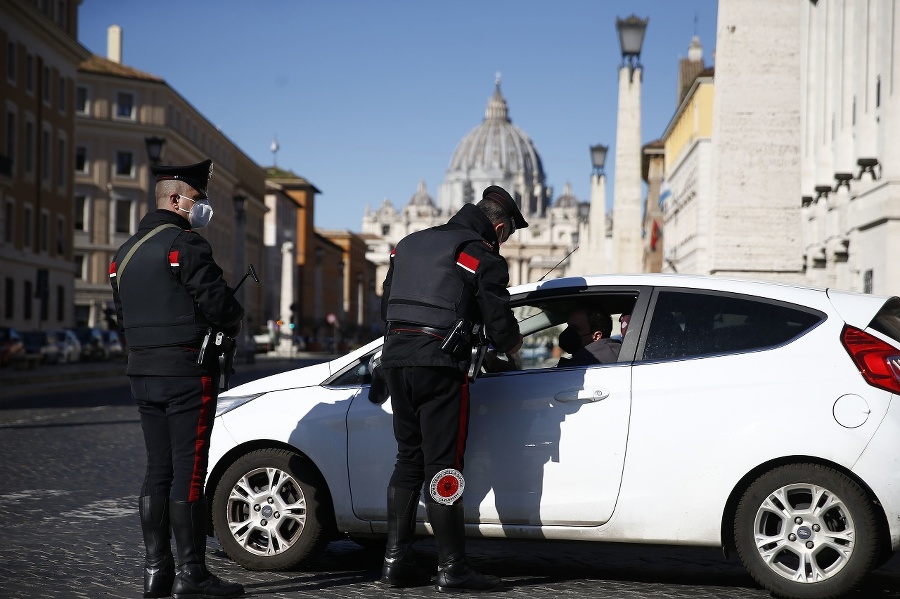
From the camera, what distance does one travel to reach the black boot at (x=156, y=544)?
6195 millimetres

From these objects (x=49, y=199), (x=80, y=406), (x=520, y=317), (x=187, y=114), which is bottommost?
(x=80, y=406)

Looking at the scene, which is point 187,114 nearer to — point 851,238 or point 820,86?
point 820,86

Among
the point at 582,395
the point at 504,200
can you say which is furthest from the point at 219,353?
the point at 582,395

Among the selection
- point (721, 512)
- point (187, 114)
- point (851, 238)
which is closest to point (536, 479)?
point (721, 512)

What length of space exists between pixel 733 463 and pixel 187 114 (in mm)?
83730

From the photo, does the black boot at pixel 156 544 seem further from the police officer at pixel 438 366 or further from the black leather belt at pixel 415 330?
the black leather belt at pixel 415 330

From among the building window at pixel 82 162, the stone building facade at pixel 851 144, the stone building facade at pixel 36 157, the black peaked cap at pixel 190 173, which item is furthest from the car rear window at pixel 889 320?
the building window at pixel 82 162

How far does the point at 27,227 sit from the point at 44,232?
219cm

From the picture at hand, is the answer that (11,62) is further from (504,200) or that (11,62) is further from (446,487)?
(446,487)

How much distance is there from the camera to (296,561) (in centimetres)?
706

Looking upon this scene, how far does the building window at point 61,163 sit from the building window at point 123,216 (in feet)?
48.6

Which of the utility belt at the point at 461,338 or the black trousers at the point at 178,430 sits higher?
the utility belt at the point at 461,338

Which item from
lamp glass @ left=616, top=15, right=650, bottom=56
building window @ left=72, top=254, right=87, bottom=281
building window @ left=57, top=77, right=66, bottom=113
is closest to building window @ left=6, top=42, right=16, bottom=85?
building window @ left=57, top=77, right=66, bottom=113

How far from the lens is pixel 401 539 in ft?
21.7
